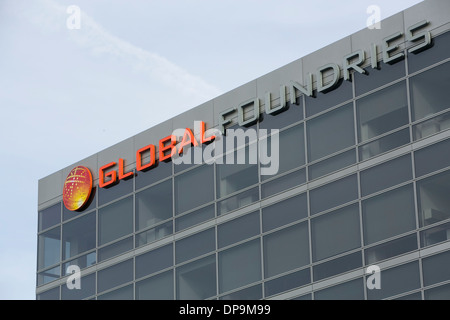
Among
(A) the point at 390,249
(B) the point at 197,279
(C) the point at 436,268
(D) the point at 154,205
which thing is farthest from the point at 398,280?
(D) the point at 154,205

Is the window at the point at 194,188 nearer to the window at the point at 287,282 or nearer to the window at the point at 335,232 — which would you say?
the window at the point at 287,282

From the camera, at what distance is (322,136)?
37.3 m

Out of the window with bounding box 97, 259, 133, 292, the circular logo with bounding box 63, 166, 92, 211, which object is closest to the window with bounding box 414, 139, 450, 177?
the window with bounding box 97, 259, 133, 292

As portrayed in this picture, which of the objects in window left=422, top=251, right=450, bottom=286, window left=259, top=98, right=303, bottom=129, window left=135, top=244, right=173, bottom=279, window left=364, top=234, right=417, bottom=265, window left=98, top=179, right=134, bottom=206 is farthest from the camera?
window left=98, top=179, right=134, bottom=206

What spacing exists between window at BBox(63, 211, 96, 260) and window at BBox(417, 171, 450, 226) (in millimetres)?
14808

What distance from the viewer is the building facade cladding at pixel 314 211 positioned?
111ft

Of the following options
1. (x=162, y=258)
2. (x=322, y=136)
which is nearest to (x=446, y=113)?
(x=322, y=136)

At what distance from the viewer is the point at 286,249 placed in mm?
37062

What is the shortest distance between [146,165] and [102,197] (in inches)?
103

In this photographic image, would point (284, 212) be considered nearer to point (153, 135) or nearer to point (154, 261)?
point (154, 261)

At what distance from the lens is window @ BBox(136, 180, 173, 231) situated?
41844 mm

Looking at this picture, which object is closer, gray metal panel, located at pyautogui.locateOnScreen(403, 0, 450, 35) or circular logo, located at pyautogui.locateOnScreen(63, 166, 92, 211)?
gray metal panel, located at pyautogui.locateOnScreen(403, 0, 450, 35)

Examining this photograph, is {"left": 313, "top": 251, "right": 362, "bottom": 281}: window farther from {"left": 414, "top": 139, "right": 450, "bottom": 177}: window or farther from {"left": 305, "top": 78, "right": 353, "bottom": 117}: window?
{"left": 305, "top": 78, "right": 353, "bottom": 117}: window

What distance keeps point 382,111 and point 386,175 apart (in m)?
2.10
